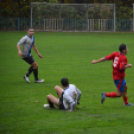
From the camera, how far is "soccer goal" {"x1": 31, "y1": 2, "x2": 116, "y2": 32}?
130 ft

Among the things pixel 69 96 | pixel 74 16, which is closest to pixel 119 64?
pixel 69 96

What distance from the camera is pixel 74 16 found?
132 feet

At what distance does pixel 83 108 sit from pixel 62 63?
8.02 meters

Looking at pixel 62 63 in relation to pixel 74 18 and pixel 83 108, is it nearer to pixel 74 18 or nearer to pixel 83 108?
pixel 83 108

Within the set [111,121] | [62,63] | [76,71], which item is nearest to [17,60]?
[62,63]

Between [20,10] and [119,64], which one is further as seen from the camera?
[20,10]

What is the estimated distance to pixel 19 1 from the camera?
48312 millimetres

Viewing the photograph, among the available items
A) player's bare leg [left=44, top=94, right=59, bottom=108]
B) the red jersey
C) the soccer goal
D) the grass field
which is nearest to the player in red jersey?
the red jersey

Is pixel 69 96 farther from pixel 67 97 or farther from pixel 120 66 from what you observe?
pixel 120 66

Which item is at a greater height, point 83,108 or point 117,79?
point 117,79

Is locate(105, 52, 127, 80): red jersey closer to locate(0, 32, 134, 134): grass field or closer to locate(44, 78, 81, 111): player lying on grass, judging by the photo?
locate(0, 32, 134, 134): grass field

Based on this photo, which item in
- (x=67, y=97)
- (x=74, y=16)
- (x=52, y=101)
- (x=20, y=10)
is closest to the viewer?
(x=67, y=97)

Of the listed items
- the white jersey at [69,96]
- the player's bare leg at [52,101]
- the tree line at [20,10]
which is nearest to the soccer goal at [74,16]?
the tree line at [20,10]

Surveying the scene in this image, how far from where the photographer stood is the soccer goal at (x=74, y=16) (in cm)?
3950
